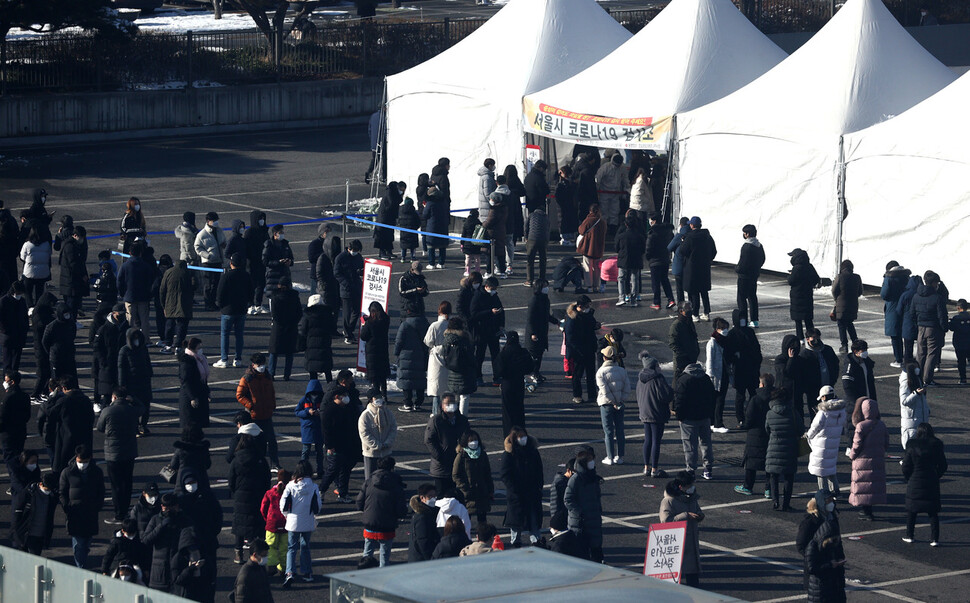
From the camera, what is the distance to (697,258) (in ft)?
72.6

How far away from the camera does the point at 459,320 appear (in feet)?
56.4

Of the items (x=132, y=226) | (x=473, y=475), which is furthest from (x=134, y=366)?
(x=132, y=226)

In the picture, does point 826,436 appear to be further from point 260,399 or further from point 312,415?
point 260,399

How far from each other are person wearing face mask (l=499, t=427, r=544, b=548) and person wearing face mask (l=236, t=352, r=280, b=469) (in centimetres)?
301

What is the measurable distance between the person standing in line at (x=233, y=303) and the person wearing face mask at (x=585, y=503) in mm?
7634

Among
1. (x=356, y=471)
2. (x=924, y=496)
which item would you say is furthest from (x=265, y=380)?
(x=924, y=496)

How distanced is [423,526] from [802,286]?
32.3 ft

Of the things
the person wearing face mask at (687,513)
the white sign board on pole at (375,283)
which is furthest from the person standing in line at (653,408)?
the white sign board on pole at (375,283)

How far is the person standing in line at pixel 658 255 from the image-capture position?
893 inches

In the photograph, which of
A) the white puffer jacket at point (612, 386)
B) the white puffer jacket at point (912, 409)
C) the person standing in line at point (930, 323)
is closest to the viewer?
the white puffer jacket at point (912, 409)

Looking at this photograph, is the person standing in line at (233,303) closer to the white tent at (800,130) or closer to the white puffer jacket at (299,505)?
the white puffer jacket at (299,505)

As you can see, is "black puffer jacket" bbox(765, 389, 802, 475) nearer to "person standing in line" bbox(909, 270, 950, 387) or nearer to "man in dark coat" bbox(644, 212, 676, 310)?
"person standing in line" bbox(909, 270, 950, 387)

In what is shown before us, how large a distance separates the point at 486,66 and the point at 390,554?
17275mm

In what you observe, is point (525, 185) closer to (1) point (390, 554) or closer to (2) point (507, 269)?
(2) point (507, 269)
